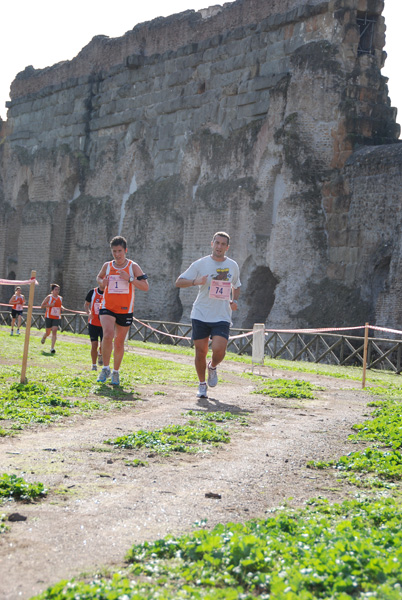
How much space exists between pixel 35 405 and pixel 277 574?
4205mm

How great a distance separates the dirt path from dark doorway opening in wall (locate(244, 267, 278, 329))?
52.8 ft

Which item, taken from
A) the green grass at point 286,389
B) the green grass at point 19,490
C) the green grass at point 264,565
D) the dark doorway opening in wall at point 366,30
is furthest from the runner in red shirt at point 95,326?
the dark doorway opening in wall at point 366,30

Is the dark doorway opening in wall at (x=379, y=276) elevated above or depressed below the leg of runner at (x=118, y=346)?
above

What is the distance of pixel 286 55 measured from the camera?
2311cm

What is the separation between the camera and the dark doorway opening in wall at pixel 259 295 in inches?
915

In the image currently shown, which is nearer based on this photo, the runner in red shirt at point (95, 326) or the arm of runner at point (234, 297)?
the arm of runner at point (234, 297)

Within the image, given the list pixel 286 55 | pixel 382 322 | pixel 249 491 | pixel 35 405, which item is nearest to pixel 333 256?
pixel 382 322

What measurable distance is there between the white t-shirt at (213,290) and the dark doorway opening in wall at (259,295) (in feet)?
48.3

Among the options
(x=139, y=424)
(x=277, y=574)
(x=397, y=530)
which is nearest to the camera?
(x=277, y=574)

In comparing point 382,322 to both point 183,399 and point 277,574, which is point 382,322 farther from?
point 277,574

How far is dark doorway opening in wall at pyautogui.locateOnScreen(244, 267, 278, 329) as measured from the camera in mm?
23250

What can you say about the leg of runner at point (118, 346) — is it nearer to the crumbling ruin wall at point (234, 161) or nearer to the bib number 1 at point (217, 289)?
the bib number 1 at point (217, 289)

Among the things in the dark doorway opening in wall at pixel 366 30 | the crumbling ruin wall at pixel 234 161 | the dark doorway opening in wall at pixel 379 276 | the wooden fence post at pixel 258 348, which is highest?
the dark doorway opening in wall at pixel 366 30

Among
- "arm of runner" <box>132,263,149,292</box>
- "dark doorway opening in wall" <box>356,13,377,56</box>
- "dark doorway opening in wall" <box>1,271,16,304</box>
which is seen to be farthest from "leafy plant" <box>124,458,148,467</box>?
"dark doorway opening in wall" <box>1,271,16,304</box>
